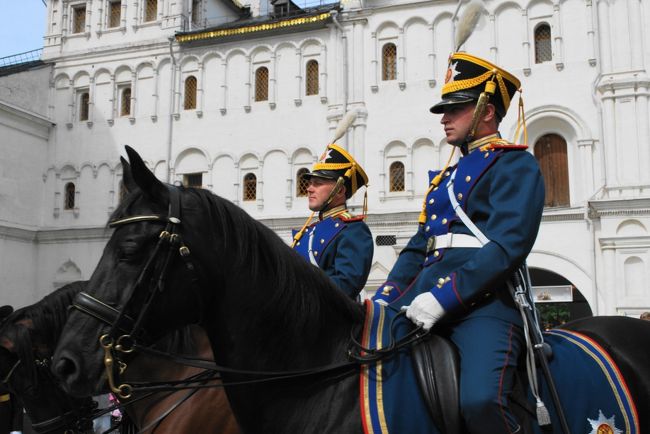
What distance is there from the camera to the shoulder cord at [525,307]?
2861 millimetres

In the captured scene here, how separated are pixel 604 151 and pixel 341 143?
8.09 metres

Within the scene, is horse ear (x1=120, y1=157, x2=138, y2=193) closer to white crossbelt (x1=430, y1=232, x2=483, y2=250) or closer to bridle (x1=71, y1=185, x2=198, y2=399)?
bridle (x1=71, y1=185, x2=198, y2=399)

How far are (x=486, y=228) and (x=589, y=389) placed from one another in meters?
0.89

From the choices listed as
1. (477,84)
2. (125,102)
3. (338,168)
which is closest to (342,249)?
(338,168)

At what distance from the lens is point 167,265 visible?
104 inches

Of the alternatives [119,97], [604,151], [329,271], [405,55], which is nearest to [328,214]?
[329,271]

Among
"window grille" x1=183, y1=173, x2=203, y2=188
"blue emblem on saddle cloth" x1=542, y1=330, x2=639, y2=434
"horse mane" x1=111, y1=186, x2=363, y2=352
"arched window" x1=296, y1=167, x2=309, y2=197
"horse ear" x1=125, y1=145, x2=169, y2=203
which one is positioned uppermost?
"window grille" x1=183, y1=173, x2=203, y2=188

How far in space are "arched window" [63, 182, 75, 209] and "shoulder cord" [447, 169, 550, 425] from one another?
26.2 metres

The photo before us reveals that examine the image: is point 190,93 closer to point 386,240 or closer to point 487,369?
point 386,240

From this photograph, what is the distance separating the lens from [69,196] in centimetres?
2741

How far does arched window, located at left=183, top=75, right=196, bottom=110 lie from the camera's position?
25.7m

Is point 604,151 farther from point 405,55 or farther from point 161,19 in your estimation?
point 161,19

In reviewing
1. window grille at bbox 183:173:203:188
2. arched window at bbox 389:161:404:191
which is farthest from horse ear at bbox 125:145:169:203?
window grille at bbox 183:173:203:188

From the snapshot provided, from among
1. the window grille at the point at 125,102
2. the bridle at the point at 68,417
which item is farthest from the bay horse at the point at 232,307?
the window grille at the point at 125,102
